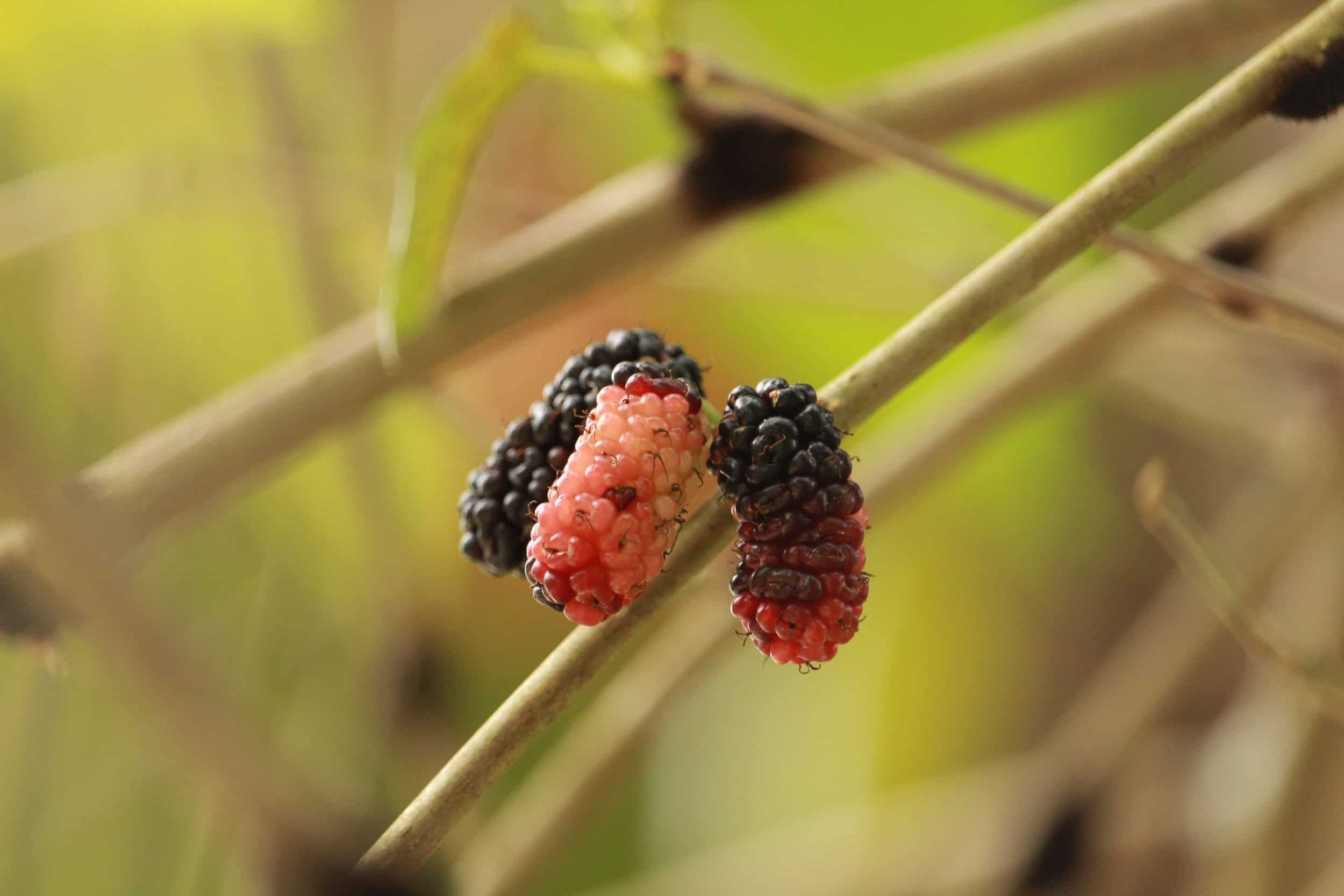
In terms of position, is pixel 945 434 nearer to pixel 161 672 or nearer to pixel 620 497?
pixel 620 497

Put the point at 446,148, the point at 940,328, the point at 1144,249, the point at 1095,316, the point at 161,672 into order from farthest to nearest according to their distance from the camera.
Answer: the point at 1095,316
the point at 446,148
the point at 1144,249
the point at 940,328
the point at 161,672

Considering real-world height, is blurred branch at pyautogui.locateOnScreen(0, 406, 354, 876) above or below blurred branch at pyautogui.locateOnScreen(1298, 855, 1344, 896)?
above

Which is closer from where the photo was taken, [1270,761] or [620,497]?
[620,497]

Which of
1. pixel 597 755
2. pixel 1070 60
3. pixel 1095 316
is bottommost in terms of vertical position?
pixel 597 755

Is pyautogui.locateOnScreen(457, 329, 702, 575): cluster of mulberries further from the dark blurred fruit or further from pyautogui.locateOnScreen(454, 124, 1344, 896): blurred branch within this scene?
pyautogui.locateOnScreen(454, 124, 1344, 896): blurred branch

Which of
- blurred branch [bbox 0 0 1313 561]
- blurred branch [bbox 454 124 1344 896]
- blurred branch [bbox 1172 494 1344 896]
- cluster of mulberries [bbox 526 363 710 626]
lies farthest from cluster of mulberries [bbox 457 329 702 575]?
blurred branch [bbox 1172 494 1344 896]

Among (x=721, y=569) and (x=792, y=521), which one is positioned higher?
(x=792, y=521)

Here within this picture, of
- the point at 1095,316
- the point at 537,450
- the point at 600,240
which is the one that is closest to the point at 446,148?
the point at 600,240

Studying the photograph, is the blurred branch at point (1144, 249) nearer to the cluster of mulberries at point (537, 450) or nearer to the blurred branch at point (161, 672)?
the cluster of mulberries at point (537, 450)
